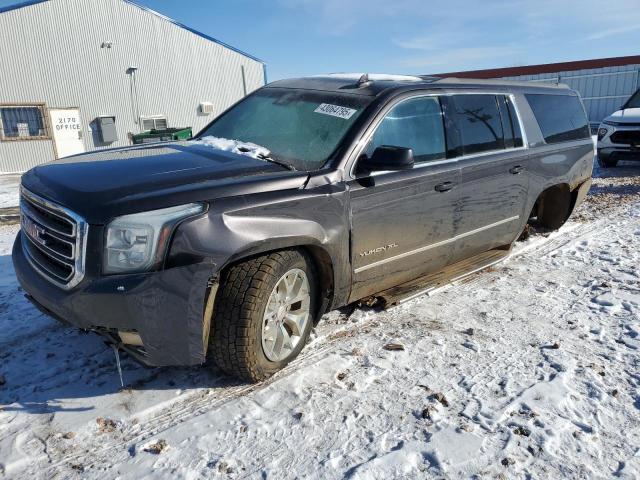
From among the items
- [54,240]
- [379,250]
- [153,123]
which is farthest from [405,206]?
[153,123]

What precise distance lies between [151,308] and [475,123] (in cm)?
312

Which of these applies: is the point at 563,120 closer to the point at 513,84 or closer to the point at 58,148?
the point at 513,84

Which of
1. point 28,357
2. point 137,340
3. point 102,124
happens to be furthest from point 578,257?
point 102,124

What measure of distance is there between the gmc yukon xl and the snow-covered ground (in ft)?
1.00

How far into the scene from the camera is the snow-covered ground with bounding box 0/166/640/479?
7.56 feet

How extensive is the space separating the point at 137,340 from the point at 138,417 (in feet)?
1.57

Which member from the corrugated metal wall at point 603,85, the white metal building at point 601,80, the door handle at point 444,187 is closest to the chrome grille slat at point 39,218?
the door handle at point 444,187

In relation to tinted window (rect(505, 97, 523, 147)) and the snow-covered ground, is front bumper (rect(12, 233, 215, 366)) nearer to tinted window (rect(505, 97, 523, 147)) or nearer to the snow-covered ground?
the snow-covered ground

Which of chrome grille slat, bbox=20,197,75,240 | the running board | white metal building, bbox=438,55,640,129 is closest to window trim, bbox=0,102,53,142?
chrome grille slat, bbox=20,197,75,240

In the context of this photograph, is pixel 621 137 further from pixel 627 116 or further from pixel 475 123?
pixel 475 123

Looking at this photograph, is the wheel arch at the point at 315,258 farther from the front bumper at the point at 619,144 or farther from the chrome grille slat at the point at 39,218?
the front bumper at the point at 619,144

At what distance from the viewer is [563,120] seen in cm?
537

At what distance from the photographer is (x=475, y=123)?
4.21 m

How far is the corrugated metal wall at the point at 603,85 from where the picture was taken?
21.8 meters
